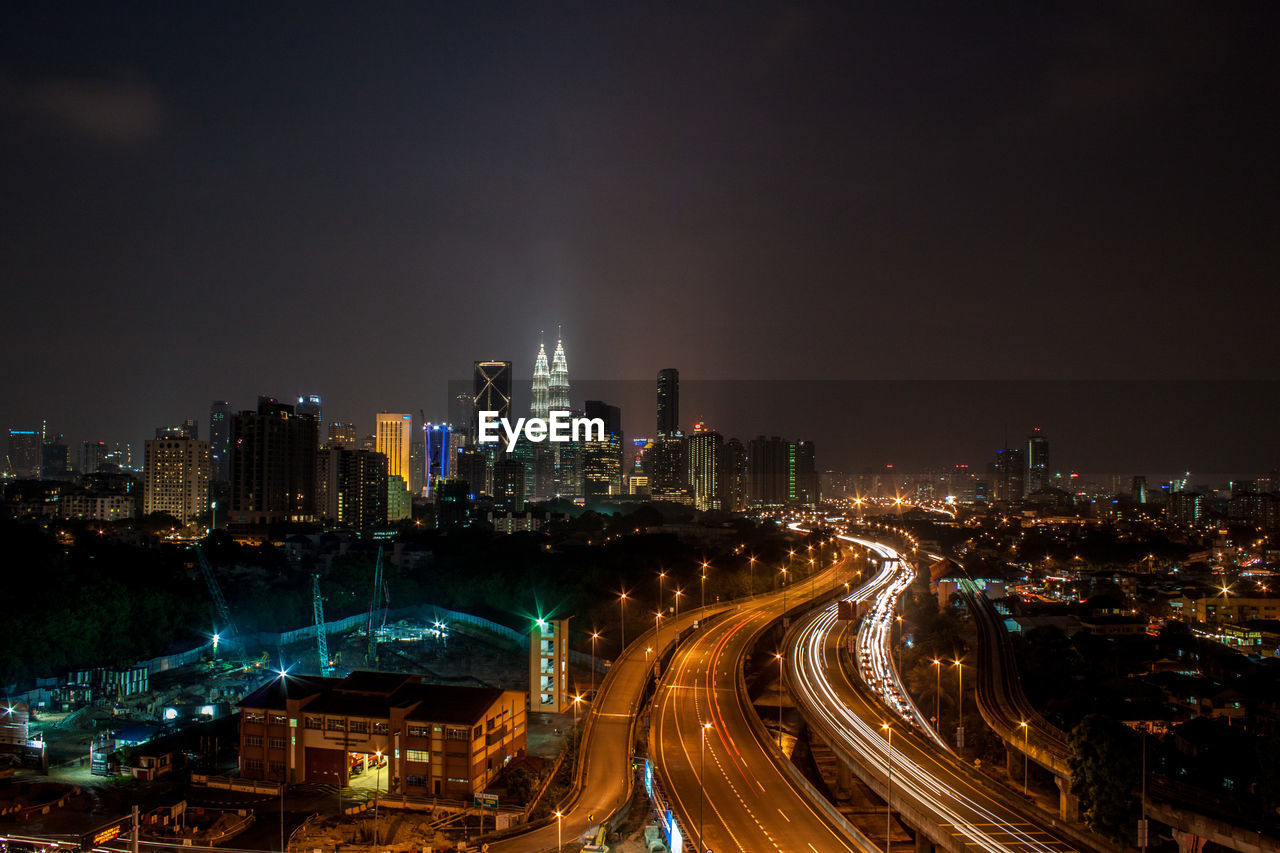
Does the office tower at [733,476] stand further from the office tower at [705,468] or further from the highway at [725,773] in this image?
the highway at [725,773]

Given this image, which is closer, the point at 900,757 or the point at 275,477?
the point at 900,757

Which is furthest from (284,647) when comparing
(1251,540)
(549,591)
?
(1251,540)

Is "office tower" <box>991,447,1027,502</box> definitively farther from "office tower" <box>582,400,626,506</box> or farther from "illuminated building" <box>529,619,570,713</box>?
"illuminated building" <box>529,619,570,713</box>

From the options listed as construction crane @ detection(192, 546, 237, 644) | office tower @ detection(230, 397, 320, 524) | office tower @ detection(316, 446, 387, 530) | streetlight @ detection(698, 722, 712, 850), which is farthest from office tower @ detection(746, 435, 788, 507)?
streetlight @ detection(698, 722, 712, 850)

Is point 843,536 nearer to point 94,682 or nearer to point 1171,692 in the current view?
point 1171,692

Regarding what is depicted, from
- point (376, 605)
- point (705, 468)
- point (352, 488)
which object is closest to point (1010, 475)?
point (705, 468)
